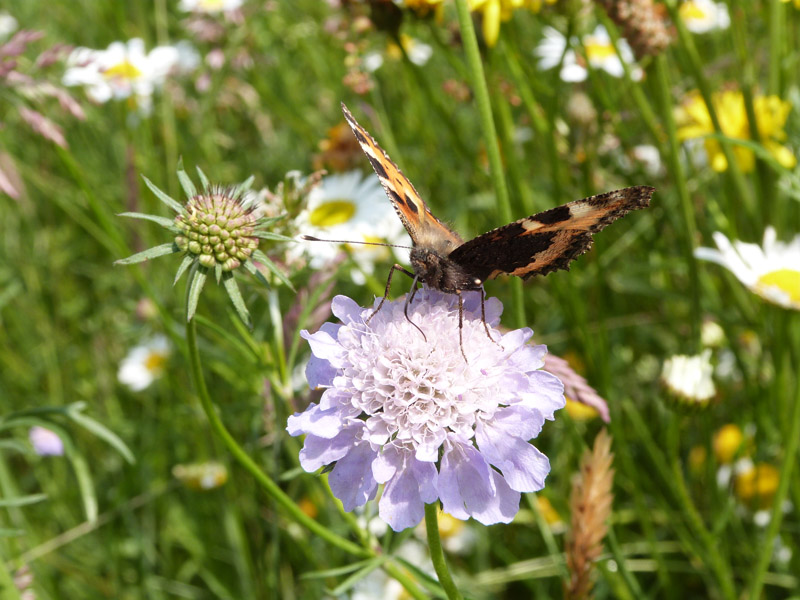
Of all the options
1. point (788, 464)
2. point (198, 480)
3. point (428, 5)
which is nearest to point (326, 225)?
point (428, 5)

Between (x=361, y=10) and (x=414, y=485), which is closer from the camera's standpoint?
(x=414, y=485)

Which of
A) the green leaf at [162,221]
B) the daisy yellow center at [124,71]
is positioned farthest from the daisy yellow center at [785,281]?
the daisy yellow center at [124,71]

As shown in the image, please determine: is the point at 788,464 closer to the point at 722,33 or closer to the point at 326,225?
the point at 326,225

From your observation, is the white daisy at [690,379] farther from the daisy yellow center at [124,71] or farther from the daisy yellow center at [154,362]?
the daisy yellow center at [124,71]

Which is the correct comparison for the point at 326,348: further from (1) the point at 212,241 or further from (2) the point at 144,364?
(2) the point at 144,364

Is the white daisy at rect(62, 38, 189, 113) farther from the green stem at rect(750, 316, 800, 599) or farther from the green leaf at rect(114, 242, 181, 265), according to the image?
the green stem at rect(750, 316, 800, 599)

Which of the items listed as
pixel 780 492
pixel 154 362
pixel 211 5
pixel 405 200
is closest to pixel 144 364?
pixel 154 362

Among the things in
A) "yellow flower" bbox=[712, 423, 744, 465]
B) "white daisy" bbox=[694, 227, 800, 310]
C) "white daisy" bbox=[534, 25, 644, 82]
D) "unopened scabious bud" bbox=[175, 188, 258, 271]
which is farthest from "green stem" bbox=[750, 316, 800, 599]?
"white daisy" bbox=[534, 25, 644, 82]
